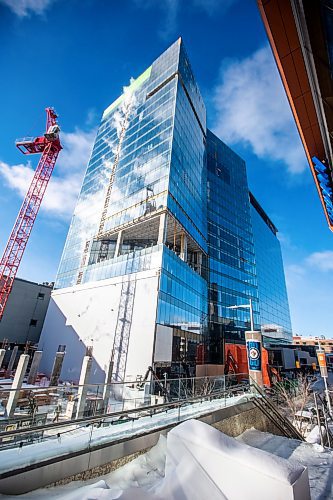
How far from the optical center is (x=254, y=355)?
1373 cm

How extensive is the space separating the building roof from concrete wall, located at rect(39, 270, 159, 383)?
2193 cm

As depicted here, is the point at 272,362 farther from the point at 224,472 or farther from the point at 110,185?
the point at 110,185

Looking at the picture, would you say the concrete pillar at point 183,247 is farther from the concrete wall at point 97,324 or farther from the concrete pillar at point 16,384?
the concrete pillar at point 16,384

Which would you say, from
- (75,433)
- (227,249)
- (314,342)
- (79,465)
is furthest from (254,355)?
(314,342)

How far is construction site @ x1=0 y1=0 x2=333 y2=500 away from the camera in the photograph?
395cm

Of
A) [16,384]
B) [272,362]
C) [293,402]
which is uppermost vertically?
[272,362]

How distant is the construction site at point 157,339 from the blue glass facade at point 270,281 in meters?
1.03

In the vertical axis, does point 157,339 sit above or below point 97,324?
below

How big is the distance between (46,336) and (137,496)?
1499 inches

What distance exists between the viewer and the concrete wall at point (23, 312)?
127ft

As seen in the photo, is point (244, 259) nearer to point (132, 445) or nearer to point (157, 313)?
point (157, 313)

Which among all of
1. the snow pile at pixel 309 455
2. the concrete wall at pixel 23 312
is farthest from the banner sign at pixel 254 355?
the concrete wall at pixel 23 312

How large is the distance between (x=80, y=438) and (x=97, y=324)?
1031 inches

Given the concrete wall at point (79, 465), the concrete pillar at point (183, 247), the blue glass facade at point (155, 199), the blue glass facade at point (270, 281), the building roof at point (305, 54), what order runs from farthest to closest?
the blue glass facade at point (270, 281) < the concrete pillar at point (183, 247) < the blue glass facade at point (155, 199) < the building roof at point (305, 54) < the concrete wall at point (79, 465)
